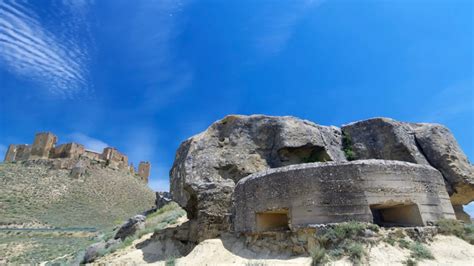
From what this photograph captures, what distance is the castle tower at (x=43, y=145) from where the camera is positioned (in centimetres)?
5597

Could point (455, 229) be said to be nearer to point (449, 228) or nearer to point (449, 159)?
point (449, 228)

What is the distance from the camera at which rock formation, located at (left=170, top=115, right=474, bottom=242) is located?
10844 millimetres

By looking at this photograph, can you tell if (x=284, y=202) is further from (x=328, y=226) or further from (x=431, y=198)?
(x=431, y=198)

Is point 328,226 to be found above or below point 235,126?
below

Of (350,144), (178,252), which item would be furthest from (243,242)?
(350,144)

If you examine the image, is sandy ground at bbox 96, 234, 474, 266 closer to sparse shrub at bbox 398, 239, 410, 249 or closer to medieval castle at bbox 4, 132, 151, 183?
sparse shrub at bbox 398, 239, 410, 249

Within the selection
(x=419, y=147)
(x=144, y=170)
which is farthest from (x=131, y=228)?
(x=144, y=170)

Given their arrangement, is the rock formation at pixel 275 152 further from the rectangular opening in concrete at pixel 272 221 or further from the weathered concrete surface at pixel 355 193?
the weathered concrete surface at pixel 355 193

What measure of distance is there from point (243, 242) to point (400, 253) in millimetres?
4316

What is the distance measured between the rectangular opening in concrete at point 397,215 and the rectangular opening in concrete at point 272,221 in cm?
270

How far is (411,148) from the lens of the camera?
39.3 feet

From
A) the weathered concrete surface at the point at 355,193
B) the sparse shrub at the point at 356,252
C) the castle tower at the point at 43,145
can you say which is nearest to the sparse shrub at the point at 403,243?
the weathered concrete surface at the point at 355,193

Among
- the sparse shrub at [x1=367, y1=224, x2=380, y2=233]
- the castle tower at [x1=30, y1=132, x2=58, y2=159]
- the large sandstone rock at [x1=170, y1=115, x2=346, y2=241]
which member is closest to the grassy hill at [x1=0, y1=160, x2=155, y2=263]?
the castle tower at [x1=30, y1=132, x2=58, y2=159]

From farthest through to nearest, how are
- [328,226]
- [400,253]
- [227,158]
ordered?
[227,158] < [328,226] < [400,253]
